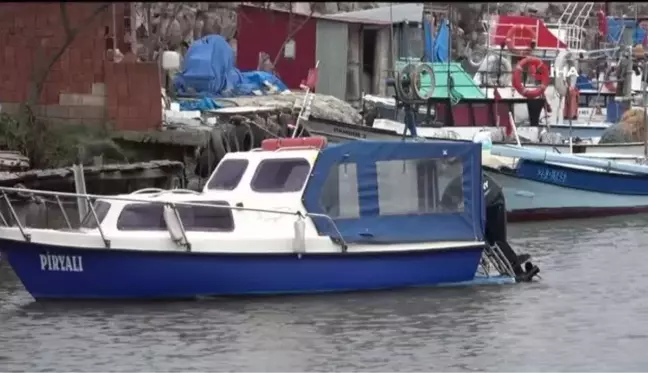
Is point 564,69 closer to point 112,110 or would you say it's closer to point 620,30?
point 620,30

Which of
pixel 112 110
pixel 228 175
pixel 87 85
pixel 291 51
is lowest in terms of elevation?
pixel 228 175

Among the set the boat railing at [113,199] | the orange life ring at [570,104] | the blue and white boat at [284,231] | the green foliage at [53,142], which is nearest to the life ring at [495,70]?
the orange life ring at [570,104]

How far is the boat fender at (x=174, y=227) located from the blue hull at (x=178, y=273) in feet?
0.65

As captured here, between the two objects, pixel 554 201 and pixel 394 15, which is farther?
pixel 394 15

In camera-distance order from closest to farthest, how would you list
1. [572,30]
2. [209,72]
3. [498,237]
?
[498,237] < [209,72] < [572,30]

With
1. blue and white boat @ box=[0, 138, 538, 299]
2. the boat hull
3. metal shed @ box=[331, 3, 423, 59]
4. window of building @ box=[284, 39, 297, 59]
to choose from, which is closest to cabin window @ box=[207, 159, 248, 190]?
blue and white boat @ box=[0, 138, 538, 299]

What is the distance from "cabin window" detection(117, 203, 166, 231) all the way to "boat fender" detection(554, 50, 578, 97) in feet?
71.0

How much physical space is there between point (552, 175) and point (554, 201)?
0.60 m

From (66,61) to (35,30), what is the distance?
37.0 inches

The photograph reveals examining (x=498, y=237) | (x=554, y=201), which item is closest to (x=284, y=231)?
(x=498, y=237)

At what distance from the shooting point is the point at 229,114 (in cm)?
2945

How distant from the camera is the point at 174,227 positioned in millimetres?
17641

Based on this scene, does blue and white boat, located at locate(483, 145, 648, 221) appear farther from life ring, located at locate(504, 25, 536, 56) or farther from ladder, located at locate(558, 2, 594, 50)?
ladder, located at locate(558, 2, 594, 50)

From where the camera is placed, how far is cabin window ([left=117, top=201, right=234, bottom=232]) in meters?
18.0
